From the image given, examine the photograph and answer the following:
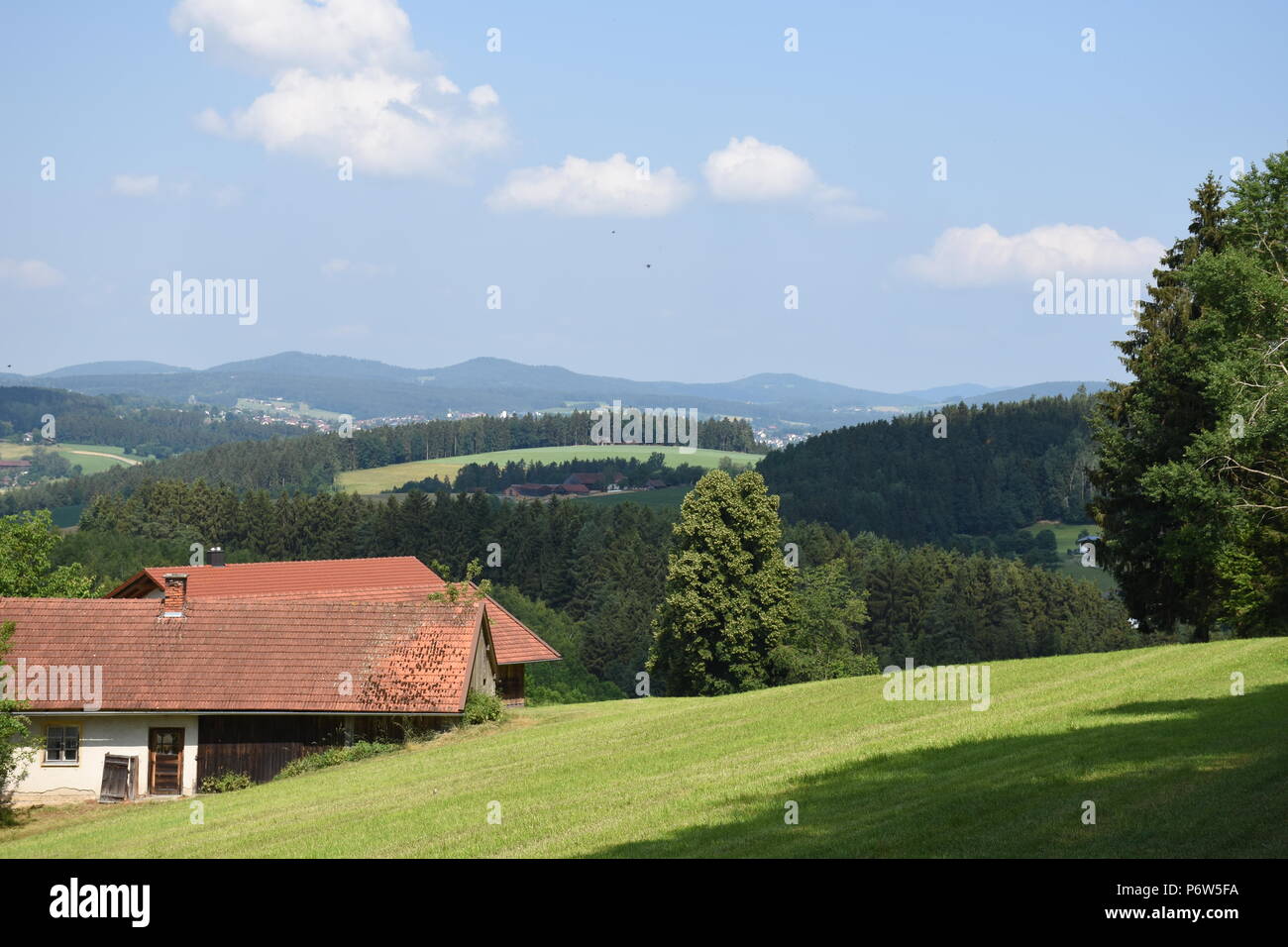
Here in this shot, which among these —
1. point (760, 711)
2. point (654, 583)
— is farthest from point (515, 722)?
point (654, 583)

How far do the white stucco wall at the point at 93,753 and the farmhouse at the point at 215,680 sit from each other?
0.04 m

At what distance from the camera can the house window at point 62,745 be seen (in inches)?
1339

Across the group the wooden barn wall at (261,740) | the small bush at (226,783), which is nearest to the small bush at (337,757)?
the wooden barn wall at (261,740)

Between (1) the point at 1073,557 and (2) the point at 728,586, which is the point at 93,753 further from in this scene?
(1) the point at 1073,557

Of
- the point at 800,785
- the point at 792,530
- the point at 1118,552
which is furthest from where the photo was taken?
the point at 792,530

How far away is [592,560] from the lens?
139625 mm

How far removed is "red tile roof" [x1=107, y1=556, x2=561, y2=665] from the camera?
4716 cm

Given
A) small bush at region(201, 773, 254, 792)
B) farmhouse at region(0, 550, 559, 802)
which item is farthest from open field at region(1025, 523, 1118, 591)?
small bush at region(201, 773, 254, 792)

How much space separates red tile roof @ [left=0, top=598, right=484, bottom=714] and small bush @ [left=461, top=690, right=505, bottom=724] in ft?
1.55

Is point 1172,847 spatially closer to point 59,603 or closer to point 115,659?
point 115,659

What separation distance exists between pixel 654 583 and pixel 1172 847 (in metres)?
121

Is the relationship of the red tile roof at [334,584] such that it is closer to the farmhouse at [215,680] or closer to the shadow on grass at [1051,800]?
the farmhouse at [215,680]

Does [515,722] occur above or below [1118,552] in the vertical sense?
below
